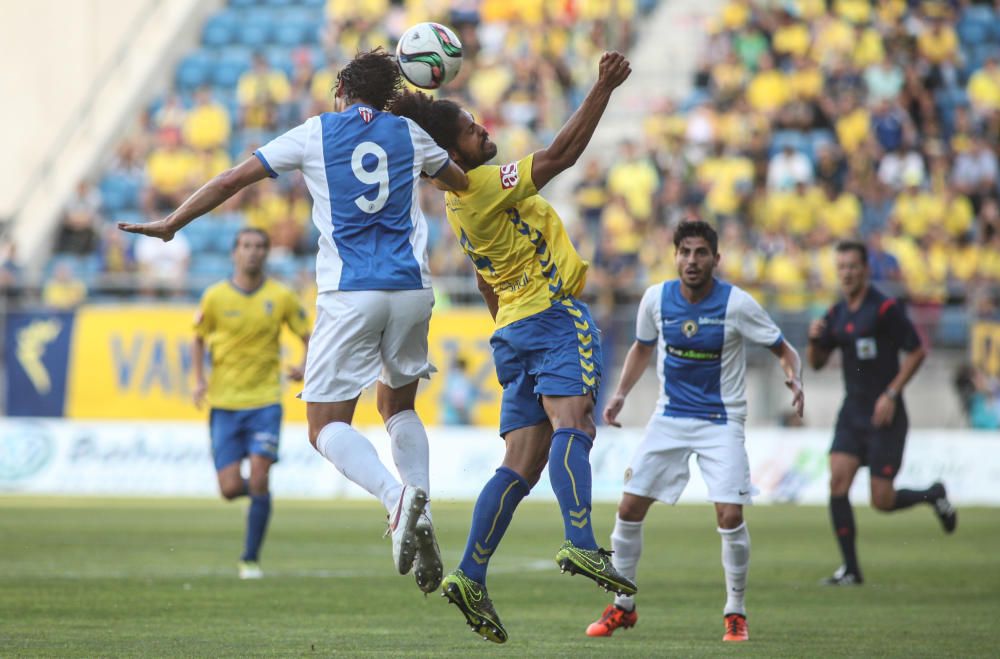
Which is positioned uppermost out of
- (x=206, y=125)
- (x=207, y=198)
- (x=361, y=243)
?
(x=206, y=125)

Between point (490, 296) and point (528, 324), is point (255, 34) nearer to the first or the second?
point (490, 296)

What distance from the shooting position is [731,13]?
89.8ft

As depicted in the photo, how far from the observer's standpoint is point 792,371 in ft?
30.6

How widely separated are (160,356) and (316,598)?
40.1 ft

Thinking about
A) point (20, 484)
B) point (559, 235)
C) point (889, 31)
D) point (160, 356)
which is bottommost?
point (20, 484)

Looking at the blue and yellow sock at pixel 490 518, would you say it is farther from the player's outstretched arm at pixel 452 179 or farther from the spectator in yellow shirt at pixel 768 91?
the spectator in yellow shirt at pixel 768 91

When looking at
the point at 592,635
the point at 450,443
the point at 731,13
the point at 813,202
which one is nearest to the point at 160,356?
the point at 450,443

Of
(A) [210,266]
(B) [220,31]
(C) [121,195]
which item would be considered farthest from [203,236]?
(B) [220,31]

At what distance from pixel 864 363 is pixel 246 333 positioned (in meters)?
4.86

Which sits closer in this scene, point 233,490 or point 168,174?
point 233,490

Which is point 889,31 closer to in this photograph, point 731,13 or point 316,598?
point 731,13

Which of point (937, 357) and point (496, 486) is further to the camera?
point (937, 357)

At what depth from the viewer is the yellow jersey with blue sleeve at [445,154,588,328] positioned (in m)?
8.05

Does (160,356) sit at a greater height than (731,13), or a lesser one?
lesser
